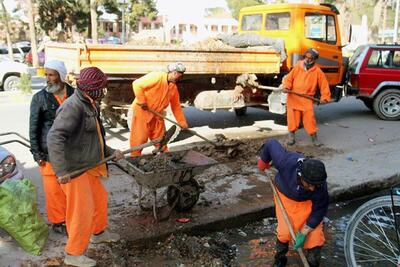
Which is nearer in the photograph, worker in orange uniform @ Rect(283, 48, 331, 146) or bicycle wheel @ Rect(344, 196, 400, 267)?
bicycle wheel @ Rect(344, 196, 400, 267)

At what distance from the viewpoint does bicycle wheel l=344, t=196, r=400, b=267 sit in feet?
10.0

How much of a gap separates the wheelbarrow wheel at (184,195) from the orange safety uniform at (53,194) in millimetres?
1098

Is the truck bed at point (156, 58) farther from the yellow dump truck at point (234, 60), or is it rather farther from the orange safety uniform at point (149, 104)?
the orange safety uniform at point (149, 104)

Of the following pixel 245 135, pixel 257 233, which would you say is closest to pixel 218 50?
pixel 245 135

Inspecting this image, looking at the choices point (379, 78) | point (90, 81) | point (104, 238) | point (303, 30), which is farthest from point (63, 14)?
point (90, 81)

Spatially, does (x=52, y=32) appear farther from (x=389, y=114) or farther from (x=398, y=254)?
(x=398, y=254)

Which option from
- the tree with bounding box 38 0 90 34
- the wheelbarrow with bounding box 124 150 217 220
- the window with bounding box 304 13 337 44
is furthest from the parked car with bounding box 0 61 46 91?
the tree with bounding box 38 0 90 34

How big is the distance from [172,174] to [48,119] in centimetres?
122

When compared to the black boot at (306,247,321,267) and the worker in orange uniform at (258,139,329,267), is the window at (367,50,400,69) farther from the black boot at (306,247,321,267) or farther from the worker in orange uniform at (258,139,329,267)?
the black boot at (306,247,321,267)

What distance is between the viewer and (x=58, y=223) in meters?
3.89

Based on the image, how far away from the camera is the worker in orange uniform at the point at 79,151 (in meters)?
3.04

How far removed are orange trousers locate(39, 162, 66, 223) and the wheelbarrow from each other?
659mm

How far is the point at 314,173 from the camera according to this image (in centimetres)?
288

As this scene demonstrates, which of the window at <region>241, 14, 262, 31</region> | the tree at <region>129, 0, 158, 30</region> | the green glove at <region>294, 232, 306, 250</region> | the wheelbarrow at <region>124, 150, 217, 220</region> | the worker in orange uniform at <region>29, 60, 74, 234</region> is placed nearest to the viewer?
the green glove at <region>294, 232, 306, 250</region>
